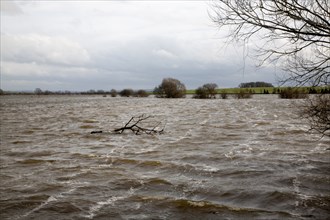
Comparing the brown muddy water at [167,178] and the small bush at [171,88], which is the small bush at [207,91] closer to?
the small bush at [171,88]

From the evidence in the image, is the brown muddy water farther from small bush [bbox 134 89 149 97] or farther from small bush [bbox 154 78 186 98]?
small bush [bbox 134 89 149 97]

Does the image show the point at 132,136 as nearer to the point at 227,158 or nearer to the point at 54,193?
the point at 227,158

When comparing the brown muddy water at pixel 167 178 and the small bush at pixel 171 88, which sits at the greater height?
the small bush at pixel 171 88

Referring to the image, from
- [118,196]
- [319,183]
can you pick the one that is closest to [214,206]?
[118,196]

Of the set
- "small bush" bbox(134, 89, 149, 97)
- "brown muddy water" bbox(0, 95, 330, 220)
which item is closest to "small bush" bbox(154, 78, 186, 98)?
"small bush" bbox(134, 89, 149, 97)

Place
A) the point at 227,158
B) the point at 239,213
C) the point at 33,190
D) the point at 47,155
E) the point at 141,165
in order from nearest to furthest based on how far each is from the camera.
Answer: the point at 239,213 < the point at 33,190 < the point at 141,165 < the point at 227,158 < the point at 47,155

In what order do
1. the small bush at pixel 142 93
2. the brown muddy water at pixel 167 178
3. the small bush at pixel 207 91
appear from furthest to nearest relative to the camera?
the small bush at pixel 142 93 → the small bush at pixel 207 91 → the brown muddy water at pixel 167 178

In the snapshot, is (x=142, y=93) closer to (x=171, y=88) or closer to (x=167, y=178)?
(x=171, y=88)

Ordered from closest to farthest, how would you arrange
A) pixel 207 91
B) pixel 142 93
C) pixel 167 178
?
pixel 167 178, pixel 207 91, pixel 142 93

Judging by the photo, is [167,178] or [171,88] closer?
[167,178]

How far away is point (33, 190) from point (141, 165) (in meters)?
4.02

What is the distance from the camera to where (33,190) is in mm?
10016

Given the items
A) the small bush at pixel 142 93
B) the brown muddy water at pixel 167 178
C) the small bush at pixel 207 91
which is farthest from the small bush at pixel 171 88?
the brown muddy water at pixel 167 178

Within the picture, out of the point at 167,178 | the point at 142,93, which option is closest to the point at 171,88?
the point at 142,93
